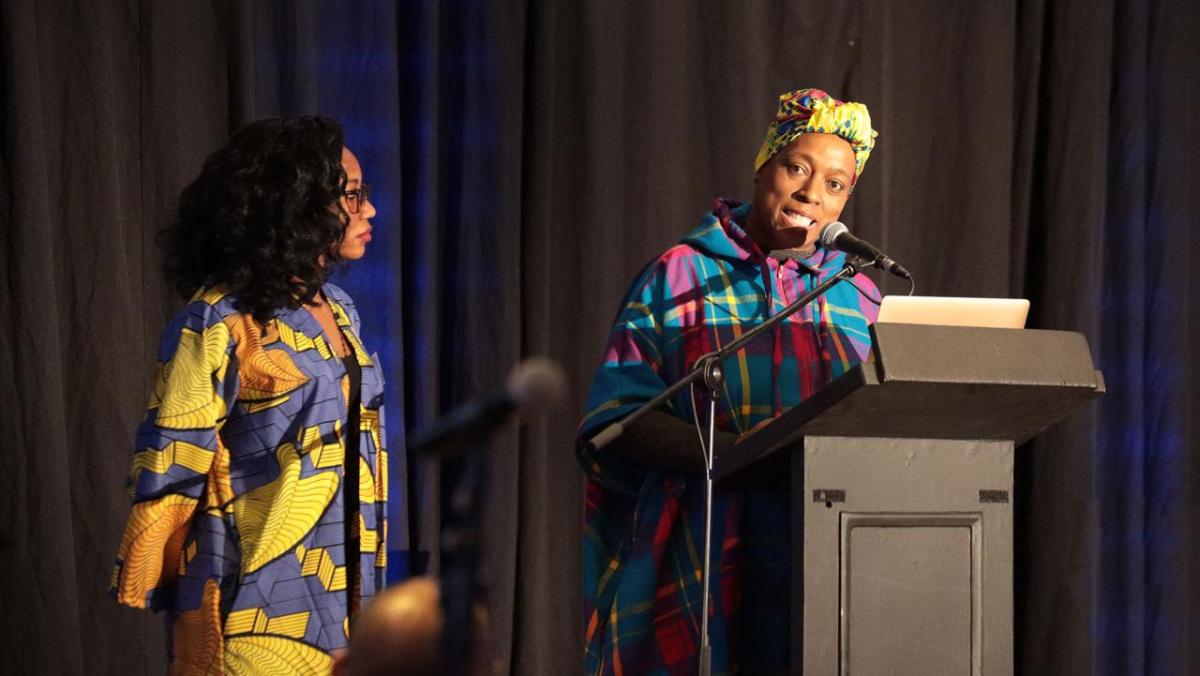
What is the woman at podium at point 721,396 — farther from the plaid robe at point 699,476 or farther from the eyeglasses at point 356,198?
the eyeglasses at point 356,198

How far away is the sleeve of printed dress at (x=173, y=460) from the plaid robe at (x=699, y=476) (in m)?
0.68

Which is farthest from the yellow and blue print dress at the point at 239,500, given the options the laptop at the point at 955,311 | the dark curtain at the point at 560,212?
the laptop at the point at 955,311

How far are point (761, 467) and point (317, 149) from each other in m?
1.30

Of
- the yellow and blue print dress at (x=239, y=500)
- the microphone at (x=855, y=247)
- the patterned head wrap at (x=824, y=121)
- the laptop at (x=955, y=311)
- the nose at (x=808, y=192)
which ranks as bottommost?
the yellow and blue print dress at (x=239, y=500)

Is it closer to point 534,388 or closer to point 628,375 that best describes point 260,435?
point 628,375

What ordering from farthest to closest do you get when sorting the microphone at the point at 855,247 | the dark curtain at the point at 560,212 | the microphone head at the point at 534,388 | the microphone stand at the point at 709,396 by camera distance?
the dark curtain at the point at 560,212, the microphone at the point at 855,247, the microphone stand at the point at 709,396, the microphone head at the point at 534,388

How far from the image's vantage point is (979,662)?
183 centimetres

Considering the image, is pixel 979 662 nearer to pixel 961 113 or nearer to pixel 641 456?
pixel 641 456

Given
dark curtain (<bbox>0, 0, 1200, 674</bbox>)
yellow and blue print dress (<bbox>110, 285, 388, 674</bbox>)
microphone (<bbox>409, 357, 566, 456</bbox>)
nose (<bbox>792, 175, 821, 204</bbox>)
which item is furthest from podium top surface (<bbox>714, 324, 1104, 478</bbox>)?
dark curtain (<bbox>0, 0, 1200, 674</bbox>)

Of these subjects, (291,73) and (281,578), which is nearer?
(281,578)

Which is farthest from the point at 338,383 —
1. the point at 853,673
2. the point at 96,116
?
the point at 853,673

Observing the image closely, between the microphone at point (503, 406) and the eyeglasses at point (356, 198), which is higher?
the eyeglasses at point (356, 198)

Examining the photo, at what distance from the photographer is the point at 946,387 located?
5.60ft

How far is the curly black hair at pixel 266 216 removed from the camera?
2.63 metres
